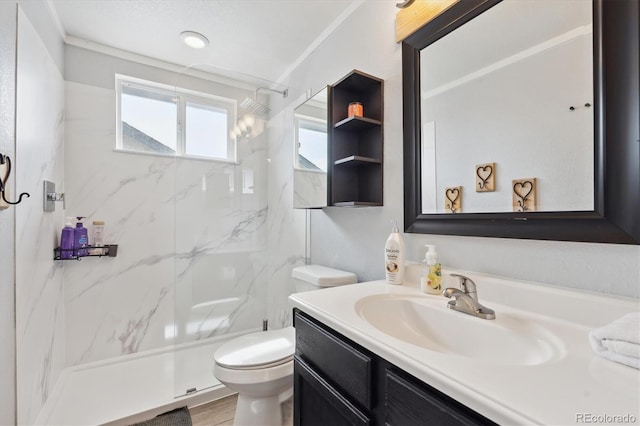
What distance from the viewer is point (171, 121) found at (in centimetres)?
242

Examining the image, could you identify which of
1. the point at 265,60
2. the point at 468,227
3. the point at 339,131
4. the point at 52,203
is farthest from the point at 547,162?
the point at 52,203

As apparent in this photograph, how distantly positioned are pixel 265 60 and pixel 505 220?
204 centimetres

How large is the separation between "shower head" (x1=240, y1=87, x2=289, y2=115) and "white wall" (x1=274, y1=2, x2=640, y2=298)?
0.44 ft

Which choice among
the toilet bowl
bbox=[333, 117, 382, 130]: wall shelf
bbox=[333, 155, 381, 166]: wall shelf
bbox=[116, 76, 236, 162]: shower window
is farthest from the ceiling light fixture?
the toilet bowl

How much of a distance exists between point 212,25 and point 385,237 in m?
1.68

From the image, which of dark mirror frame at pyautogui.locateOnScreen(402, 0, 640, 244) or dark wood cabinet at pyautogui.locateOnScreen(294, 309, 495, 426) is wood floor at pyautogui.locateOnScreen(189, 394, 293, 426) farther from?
dark mirror frame at pyautogui.locateOnScreen(402, 0, 640, 244)

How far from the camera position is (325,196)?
1.65 meters

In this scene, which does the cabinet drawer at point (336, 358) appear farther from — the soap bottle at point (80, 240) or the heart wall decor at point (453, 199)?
the soap bottle at point (80, 240)

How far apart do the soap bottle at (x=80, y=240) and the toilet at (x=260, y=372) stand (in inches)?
48.1

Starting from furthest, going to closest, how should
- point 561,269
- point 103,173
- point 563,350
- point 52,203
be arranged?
1. point 103,173
2. point 52,203
3. point 561,269
4. point 563,350

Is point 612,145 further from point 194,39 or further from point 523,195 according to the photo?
point 194,39

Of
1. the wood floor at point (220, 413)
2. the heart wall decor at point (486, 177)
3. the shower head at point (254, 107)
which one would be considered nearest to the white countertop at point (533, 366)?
the heart wall decor at point (486, 177)

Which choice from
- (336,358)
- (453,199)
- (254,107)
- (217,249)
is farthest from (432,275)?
(254,107)

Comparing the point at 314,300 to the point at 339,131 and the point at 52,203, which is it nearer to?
the point at 339,131
